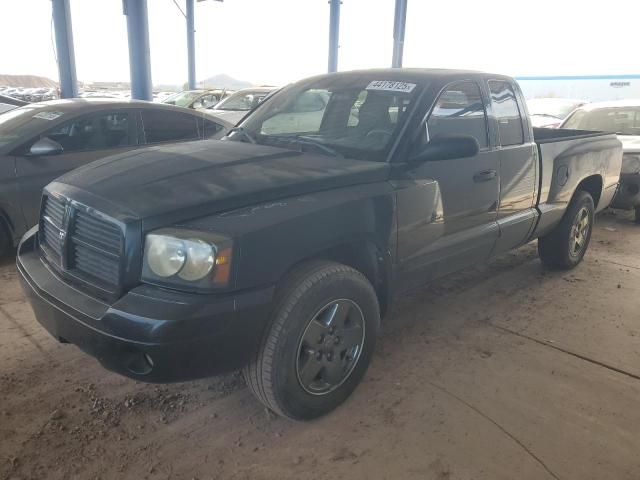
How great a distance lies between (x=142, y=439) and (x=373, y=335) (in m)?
1.25

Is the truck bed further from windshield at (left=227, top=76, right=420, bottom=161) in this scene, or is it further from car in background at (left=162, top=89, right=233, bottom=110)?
car in background at (left=162, top=89, right=233, bottom=110)

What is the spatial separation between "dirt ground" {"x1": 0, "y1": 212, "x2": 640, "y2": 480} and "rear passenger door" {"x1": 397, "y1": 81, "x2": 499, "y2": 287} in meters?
0.61

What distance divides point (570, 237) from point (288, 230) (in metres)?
3.43

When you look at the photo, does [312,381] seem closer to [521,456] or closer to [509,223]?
[521,456]

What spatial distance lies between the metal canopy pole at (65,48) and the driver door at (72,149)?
10.1m

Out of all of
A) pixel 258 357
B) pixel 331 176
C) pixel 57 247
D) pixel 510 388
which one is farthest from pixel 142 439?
pixel 510 388

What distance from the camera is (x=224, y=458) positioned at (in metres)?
2.39

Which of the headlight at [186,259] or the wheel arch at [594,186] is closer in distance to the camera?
the headlight at [186,259]

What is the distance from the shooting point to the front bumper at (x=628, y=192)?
21.3 ft

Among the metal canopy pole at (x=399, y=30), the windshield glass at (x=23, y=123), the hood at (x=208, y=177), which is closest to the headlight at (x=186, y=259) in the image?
the hood at (x=208, y=177)

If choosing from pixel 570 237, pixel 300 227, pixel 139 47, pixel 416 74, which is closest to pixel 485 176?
pixel 416 74

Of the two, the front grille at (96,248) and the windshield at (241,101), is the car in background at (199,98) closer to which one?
the windshield at (241,101)

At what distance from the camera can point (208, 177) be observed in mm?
2559

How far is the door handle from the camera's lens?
3369mm
